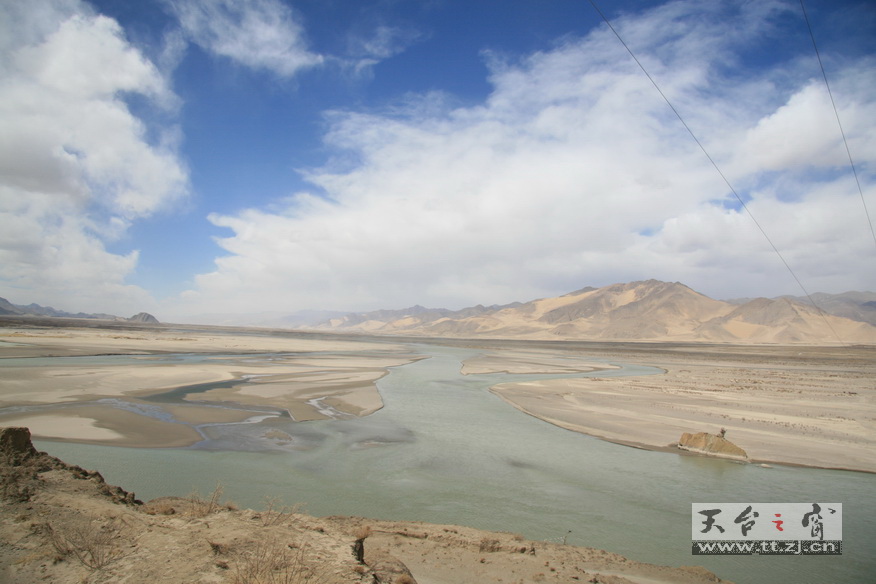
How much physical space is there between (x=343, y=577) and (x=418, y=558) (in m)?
1.87

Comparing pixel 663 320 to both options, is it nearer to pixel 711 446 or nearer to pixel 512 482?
pixel 711 446

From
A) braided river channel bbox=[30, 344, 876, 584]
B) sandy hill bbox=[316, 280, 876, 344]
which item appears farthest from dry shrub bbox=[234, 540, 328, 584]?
sandy hill bbox=[316, 280, 876, 344]

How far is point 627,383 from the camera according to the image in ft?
92.3

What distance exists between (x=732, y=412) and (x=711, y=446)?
24.4 ft

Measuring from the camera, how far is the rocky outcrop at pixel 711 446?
1252 centimetres

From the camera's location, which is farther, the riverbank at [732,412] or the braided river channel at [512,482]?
the riverbank at [732,412]

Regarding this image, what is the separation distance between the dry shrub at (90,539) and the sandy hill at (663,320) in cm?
12619

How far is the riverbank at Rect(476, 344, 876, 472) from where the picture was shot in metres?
13.4

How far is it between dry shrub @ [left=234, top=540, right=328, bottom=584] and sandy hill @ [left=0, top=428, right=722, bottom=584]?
14mm

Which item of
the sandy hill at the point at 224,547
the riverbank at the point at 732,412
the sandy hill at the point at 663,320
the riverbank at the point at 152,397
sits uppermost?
the sandy hill at the point at 663,320

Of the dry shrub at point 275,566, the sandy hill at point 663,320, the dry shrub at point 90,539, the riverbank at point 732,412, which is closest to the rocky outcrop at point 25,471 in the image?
the dry shrub at point 90,539

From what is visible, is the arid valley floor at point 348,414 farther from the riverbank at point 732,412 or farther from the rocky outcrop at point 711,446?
the rocky outcrop at point 711,446

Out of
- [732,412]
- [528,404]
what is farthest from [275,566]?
[732,412]

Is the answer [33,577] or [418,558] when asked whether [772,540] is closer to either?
[418,558]
